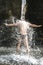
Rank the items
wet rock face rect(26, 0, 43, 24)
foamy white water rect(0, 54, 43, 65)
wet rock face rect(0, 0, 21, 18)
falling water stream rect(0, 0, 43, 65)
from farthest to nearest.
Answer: wet rock face rect(26, 0, 43, 24) → wet rock face rect(0, 0, 21, 18) → foamy white water rect(0, 54, 43, 65) → falling water stream rect(0, 0, 43, 65)

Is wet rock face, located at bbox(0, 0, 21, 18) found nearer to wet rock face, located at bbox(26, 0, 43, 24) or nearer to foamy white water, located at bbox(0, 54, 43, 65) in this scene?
wet rock face, located at bbox(26, 0, 43, 24)

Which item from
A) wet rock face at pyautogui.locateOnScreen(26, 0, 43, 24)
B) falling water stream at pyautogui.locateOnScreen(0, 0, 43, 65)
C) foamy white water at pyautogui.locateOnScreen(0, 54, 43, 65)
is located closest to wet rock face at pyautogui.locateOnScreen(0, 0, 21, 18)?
wet rock face at pyautogui.locateOnScreen(26, 0, 43, 24)

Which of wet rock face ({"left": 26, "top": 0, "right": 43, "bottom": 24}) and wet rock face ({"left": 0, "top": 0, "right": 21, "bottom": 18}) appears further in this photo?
wet rock face ({"left": 26, "top": 0, "right": 43, "bottom": 24})

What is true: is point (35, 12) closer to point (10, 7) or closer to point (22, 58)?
point (10, 7)

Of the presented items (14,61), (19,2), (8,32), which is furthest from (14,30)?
(14,61)

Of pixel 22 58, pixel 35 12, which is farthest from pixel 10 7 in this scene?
pixel 22 58

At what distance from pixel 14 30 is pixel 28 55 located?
3898mm

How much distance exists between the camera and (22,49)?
14570 millimetres

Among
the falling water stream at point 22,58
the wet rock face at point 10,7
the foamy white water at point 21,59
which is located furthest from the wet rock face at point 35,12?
Result: the foamy white water at point 21,59

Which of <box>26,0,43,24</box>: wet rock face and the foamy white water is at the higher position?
<box>26,0,43,24</box>: wet rock face

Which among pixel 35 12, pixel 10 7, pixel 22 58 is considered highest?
pixel 10 7

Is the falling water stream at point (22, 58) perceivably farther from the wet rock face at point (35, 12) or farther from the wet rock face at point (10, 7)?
the wet rock face at point (10, 7)

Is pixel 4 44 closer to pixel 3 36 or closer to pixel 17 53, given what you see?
pixel 3 36

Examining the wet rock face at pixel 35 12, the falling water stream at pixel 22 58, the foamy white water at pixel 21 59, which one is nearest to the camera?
the falling water stream at pixel 22 58
